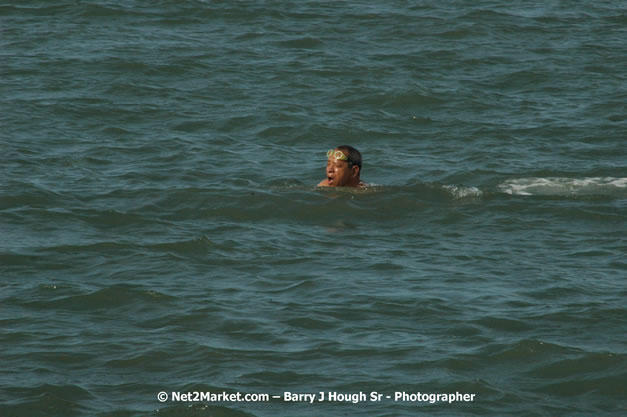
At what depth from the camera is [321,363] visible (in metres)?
9.19

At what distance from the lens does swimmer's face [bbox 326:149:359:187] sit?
1484cm

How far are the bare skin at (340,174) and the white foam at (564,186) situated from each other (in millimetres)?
1939

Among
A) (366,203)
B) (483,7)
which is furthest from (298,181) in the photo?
(483,7)

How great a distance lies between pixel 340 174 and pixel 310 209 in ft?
3.22

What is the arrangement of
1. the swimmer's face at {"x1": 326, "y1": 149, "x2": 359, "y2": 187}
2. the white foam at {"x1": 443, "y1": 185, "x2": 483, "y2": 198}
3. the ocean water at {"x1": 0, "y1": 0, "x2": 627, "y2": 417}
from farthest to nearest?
the swimmer's face at {"x1": 326, "y1": 149, "x2": 359, "y2": 187} → the white foam at {"x1": 443, "y1": 185, "x2": 483, "y2": 198} → the ocean water at {"x1": 0, "y1": 0, "x2": 627, "y2": 417}

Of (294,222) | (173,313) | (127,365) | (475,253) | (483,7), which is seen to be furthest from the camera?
(483,7)

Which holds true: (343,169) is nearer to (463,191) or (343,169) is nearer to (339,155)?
(339,155)

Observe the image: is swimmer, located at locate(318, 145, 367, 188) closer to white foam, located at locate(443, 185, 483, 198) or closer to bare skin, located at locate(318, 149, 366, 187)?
bare skin, located at locate(318, 149, 366, 187)

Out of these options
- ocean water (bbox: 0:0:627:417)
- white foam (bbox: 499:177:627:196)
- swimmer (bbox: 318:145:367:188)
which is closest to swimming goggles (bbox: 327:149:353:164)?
swimmer (bbox: 318:145:367:188)

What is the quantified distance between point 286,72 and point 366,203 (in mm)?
7248

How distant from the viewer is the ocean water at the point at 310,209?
903cm

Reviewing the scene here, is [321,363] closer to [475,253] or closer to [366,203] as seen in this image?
[475,253]

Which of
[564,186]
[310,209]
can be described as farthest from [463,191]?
[310,209]

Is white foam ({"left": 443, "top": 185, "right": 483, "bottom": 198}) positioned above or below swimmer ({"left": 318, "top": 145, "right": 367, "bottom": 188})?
below
